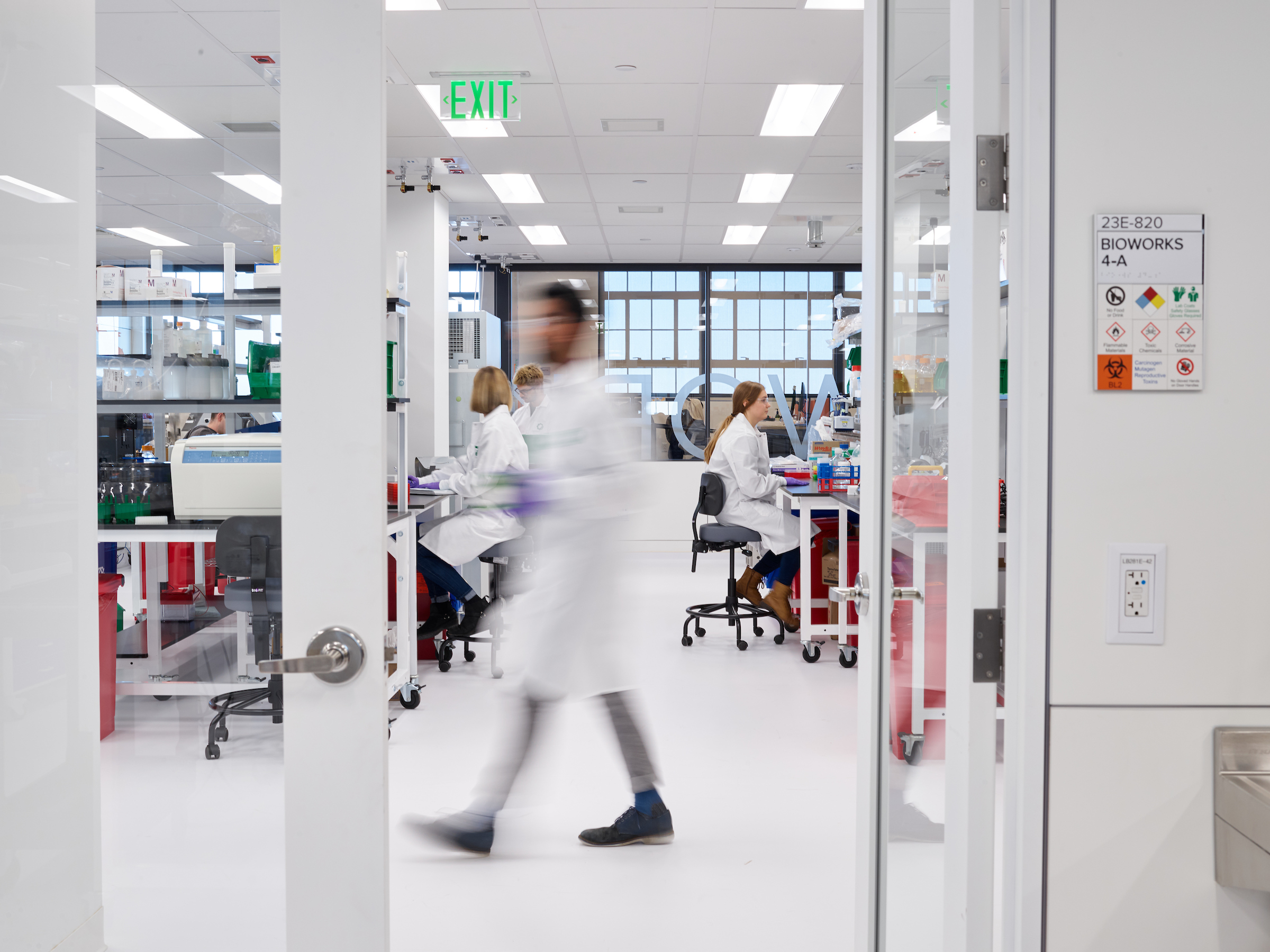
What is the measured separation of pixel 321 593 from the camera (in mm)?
1001

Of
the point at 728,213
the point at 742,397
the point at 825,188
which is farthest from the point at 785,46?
the point at 728,213

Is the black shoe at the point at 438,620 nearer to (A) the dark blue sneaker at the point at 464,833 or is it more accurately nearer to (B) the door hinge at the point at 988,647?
(A) the dark blue sneaker at the point at 464,833

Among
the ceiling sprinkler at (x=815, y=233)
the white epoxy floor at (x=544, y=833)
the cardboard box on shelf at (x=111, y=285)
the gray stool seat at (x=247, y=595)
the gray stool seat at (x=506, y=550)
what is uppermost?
the ceiling sprinkler at (x=815, y=233)

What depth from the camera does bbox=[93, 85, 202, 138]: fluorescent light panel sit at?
1275mm

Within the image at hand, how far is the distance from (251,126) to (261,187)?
0.57 feet

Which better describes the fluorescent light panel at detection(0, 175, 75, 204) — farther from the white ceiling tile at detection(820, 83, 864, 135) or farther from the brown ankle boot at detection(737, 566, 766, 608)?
the brown ankle boot at detection(737, 566, 766, 608)

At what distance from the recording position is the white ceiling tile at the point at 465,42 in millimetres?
3520

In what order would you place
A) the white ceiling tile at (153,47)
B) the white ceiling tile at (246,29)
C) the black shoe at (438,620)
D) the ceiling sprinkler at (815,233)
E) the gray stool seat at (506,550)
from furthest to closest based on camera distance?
the ceiling sprinkler at (815,233)
the gray stool seat at (506,550)
the black shoe at (438,620)
the white ceiling tile at (153,47)
the white ceiling tile at (246,29)

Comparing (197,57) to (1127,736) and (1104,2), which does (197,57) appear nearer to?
(1104,2)

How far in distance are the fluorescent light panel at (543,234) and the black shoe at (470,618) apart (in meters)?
3.79

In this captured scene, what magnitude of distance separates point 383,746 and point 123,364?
2.51 feet

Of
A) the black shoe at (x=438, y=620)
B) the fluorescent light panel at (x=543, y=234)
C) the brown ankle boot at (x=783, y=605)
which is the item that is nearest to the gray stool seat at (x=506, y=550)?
the black shoe at (x=438, y=620)

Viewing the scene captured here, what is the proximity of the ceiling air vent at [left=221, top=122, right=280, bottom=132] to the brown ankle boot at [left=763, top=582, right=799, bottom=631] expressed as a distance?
3731 millimetres

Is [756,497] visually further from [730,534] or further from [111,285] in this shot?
[111,285]
